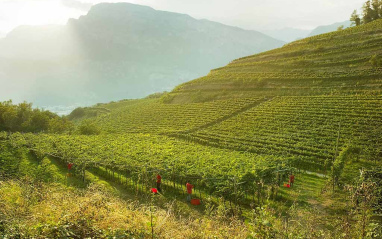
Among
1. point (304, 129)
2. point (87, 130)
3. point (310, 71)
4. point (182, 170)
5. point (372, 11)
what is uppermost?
point (372, 11)

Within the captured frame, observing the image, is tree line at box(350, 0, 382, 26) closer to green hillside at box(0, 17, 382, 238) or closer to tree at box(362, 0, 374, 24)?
tree at box(362, 0, 374, 24)

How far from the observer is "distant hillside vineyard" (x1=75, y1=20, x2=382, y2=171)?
3466cm

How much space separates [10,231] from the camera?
7020mm

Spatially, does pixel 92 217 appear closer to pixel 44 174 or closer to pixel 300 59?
pixel 44 174

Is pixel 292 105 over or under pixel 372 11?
under

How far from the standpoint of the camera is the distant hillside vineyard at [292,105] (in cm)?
A: 3466

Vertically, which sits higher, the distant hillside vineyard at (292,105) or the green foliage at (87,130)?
the distant hillside vineyard at (292,105)

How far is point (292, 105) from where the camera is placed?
4925 centimetres

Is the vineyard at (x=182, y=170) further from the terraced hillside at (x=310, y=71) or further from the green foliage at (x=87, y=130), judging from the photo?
the terraced hillside at (x=310, y=71)

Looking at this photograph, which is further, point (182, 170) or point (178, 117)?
point (178, 117)

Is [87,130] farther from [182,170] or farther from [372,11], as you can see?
[372,11]

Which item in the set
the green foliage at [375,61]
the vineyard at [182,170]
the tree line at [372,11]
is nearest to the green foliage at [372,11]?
the tree line at [372,11]

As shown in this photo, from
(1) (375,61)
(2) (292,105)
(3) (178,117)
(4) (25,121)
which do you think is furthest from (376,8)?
(4) (25,121)

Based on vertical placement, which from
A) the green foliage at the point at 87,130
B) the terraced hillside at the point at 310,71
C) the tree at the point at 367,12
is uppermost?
the tree at the point at 367,12
